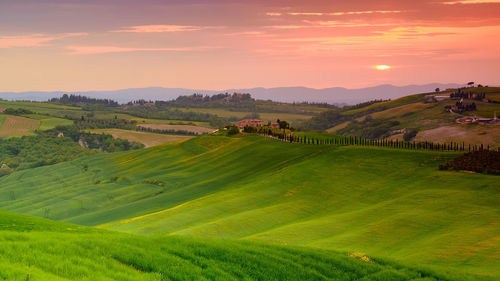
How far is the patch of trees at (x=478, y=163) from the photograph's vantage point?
203 ft

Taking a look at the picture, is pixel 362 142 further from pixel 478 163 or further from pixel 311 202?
pixel 311 202

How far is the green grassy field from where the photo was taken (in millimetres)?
37938

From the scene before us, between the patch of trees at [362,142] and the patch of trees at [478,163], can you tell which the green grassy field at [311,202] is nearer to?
the patch of trees at [478,163]

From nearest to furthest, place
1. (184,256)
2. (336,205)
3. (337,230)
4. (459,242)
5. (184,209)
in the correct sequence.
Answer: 1. (184,256)
2. (459,242)
3. (337,230)
4. (336,205)
5. (184,209)

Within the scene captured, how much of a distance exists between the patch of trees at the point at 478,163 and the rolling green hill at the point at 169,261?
4036cm

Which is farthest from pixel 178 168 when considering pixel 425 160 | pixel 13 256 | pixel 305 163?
pixel 13 256

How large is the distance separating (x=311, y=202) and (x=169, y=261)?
41739 millimetres

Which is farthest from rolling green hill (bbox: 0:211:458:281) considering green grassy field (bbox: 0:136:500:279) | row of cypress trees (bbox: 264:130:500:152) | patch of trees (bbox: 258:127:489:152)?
row of cypress trees (bbox: 264:130:500:152)

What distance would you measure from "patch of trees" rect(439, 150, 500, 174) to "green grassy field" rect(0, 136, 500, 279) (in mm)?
2378

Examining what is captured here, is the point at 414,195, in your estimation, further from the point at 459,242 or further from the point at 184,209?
the point at 184,209

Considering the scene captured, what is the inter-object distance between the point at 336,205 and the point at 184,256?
38760mm

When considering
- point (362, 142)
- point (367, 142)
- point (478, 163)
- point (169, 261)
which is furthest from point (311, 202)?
point (362, 142)

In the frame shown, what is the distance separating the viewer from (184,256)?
23969mm

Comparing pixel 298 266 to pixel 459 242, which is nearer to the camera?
pixel 298 266
